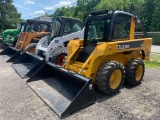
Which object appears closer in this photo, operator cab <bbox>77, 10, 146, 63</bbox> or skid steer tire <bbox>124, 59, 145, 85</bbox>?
operator cab <bbox>77, 10, 146, 63</bbox>

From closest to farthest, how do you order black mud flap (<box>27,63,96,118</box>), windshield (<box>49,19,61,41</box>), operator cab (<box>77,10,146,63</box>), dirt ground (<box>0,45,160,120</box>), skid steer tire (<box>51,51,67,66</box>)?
dirt ground (<box>0,45,160,120</box>), black mud flap (<box>27,63,96,118</box>), operator cab (<box>77,10,146,63</box>), skid steer tire (<box>51,51,67,66</box>), windshield (<box>49,19,61,41</box>)

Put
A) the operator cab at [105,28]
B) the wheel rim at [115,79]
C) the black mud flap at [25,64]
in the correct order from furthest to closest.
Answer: the black mud flap at [25,64]
the operator cab at [105,28]
the wheel rim at [115,79]

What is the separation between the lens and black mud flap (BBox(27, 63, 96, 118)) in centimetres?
372

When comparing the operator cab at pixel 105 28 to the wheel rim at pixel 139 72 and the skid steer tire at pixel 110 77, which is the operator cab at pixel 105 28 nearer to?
the skid steer tire at pixel 110 77

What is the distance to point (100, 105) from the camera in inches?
160

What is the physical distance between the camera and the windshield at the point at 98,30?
197 inches

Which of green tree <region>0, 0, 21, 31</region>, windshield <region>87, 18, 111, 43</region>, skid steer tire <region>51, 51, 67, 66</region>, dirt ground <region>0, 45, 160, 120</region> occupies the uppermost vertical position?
green tree <region>0, 0, 21, 31</region>

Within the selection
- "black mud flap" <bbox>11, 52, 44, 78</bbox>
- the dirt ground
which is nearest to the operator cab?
the dirt ground

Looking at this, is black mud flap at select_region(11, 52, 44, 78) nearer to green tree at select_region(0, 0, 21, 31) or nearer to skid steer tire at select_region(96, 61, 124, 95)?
skid steer tire at select_region(96, 61, 124, 95)

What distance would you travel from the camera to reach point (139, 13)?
2997cm

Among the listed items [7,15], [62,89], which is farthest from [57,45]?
[7,15]

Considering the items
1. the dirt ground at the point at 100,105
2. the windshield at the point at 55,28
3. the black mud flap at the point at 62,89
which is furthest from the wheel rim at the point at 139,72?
the windshield at the point at 55,28

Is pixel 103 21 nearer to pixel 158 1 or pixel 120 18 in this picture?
pixel 120 18

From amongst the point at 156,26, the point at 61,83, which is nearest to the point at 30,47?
the point at 61,83
